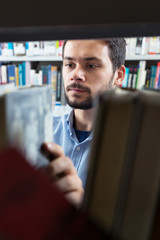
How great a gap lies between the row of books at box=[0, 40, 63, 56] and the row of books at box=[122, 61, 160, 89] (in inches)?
24.6

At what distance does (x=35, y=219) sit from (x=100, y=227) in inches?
3.0

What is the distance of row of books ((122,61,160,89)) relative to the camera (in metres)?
1.70

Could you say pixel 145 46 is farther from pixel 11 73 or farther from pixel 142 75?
pixel 11 73

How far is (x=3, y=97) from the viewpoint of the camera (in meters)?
0.26

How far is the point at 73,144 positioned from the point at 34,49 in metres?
1.16

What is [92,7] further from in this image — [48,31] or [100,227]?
[100,227]

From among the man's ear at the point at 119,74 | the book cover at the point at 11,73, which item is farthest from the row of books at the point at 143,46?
the book cover at the point at 11,73

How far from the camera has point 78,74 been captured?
41.1 inches

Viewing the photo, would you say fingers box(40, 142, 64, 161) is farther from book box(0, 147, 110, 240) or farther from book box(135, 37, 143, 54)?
book box(135, 37, 143, 54)

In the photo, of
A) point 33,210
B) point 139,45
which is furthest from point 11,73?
point 33,210

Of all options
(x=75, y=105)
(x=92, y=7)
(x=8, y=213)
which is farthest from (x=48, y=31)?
(x=75, y=105)

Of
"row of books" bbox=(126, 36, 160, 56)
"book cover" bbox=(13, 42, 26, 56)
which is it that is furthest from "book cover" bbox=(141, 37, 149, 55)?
"book cover" bbox=(13, 42, 26, 56)

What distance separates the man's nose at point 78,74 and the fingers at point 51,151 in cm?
71

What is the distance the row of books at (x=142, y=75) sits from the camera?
170cm
